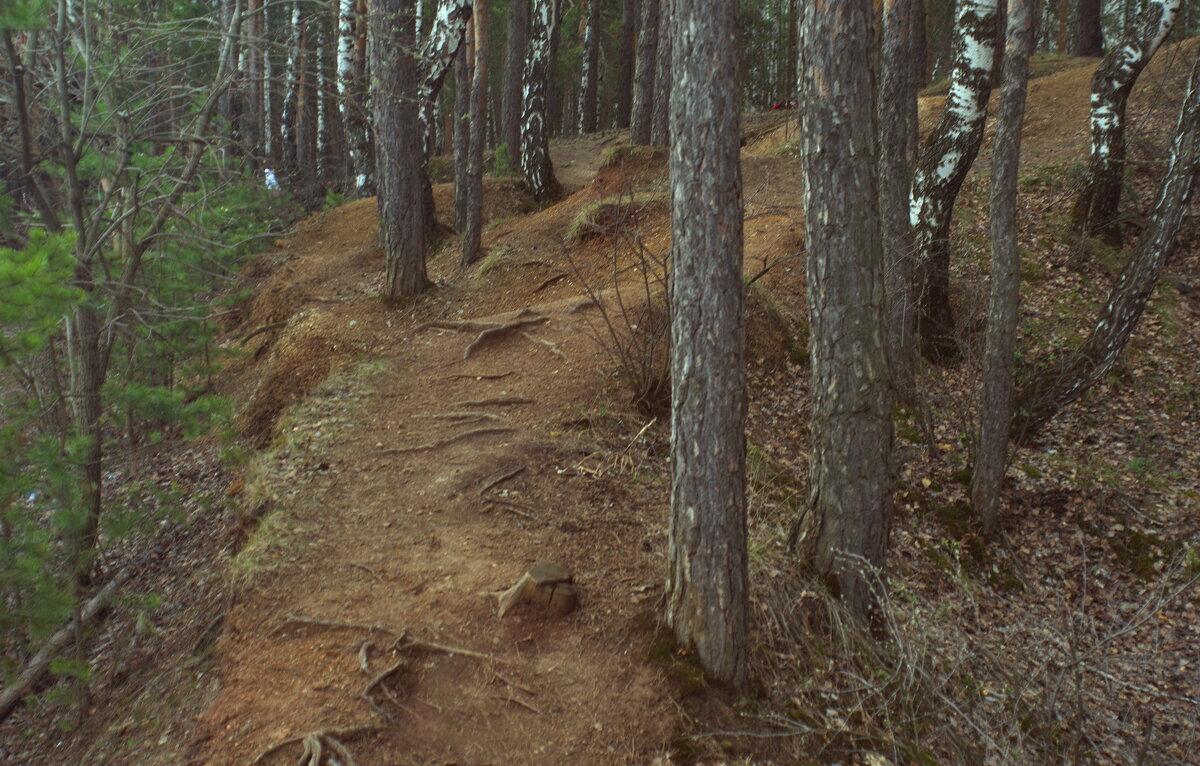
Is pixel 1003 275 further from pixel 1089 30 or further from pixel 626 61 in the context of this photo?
pixel 626 61

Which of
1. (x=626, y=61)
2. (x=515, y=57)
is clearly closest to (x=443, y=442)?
(x=515, y=57)

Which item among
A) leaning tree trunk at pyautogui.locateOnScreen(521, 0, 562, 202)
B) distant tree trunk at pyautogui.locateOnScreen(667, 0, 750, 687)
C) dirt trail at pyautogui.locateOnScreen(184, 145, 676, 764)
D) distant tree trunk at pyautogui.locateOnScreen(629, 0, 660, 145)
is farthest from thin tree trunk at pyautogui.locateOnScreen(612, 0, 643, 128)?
distant tree trunk at pyautogui.locateOnScreen(667, 0, 750, 687)

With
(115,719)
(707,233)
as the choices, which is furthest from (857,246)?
(115,719)

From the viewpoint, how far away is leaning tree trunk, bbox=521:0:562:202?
44.2ft

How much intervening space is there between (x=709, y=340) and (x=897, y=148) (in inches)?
200

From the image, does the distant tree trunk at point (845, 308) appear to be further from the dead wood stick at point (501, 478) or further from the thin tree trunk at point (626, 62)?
the thin tree trunk at point (626, 62)

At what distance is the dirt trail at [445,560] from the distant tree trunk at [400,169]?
109cm

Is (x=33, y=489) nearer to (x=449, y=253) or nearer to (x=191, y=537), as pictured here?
(x=191, y=537)

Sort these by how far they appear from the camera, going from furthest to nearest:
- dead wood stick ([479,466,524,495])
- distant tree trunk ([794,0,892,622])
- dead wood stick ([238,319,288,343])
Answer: dead wood stick ([238,319,288,343]) → dead wood stick ([479,466,524,495]) → distant tree trunk ([794,0,892,622])

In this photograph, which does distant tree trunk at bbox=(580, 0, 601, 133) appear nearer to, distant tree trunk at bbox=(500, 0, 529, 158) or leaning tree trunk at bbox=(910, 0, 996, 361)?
distant tree trunk at bbox=(500, 0, 529, 158)

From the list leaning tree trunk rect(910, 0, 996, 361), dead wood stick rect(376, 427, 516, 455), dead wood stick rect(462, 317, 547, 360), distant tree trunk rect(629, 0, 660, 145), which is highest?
distant tree trunk rect(629, 0, 660, 145)

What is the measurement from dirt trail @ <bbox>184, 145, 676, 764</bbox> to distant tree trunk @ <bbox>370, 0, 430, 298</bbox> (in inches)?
42.9

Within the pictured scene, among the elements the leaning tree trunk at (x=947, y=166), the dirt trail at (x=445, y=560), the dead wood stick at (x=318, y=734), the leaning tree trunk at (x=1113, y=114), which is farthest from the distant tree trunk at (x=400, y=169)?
the leaning tree trunk at (x=1113, y=114)

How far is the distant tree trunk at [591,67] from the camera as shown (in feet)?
68.5
